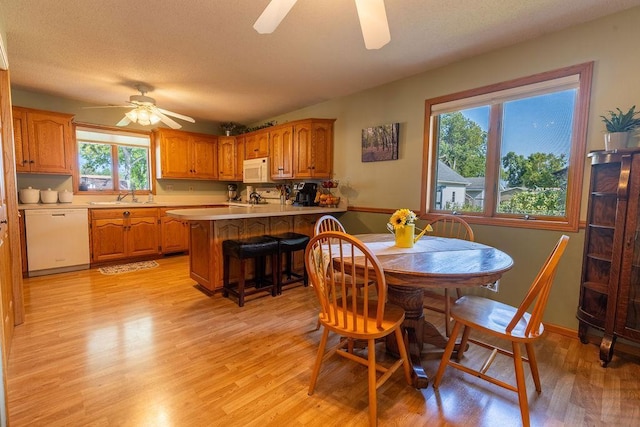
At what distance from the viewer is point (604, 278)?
2.10 metres

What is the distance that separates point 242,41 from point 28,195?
365 cm

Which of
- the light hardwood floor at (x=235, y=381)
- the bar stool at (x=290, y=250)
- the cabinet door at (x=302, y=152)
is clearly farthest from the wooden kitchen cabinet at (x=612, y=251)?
the cabinet door at (x=302, y=152)

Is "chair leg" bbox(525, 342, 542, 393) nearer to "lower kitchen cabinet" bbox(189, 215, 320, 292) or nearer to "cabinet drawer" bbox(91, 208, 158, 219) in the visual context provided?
"lower kitchen cabinet" bbox(189, 215, 320, 292)

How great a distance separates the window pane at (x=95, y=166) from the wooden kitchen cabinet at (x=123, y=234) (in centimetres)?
84

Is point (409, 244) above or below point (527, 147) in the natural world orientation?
below

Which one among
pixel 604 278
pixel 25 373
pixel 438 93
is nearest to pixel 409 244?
pixel 604 278

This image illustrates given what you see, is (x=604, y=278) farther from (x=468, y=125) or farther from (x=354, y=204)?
(x=354, y=204)

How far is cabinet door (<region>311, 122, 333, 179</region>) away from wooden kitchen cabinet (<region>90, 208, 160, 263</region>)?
2671 mm

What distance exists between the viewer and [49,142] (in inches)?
152

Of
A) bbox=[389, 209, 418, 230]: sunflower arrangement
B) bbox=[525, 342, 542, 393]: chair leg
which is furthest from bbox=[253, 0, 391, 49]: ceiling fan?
bbox=[525, 342, 542, 393]: chair leg

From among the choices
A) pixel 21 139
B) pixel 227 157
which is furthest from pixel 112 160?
pixel 227 157

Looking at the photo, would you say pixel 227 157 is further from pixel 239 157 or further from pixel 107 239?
pixel 107 239

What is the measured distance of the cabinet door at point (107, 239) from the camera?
4.04 metres

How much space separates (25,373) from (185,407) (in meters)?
1.14
